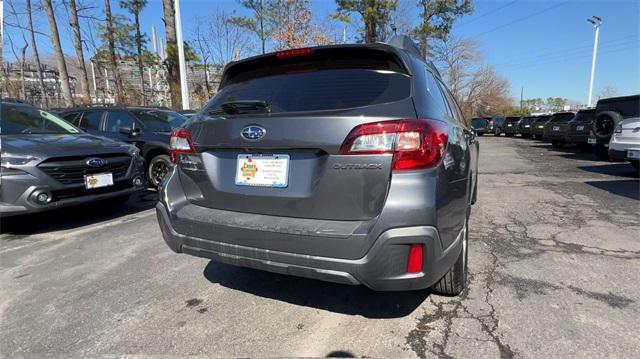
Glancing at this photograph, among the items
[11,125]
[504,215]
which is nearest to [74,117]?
[11,125]

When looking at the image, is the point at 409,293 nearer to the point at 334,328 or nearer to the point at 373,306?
the point at 373,306

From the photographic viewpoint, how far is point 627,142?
7.57m

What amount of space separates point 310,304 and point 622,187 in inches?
271

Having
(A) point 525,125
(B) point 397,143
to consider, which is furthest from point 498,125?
(B) point 397,143

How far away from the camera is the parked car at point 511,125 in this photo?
87.9 ft

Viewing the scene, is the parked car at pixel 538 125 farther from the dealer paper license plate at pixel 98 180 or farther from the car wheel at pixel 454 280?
the dealer paper license plate at pixel 98 180

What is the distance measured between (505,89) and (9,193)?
5742 cm

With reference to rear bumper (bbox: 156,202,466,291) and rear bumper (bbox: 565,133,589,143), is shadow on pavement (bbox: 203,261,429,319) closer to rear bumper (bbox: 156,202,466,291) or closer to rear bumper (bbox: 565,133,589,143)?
rear bumper (bbox: 156,202,466,291)

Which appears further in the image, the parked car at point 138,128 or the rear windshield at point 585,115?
the rear windshield at point 585,115

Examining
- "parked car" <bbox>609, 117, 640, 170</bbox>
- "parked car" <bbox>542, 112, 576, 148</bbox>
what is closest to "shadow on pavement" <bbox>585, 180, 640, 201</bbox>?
"parked car" <bbox>609, 117, 640, 170</bbox>

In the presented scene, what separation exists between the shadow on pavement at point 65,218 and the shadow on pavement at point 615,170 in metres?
9.70

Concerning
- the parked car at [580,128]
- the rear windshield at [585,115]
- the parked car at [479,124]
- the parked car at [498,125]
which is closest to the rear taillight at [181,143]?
the parked car at [479,124]

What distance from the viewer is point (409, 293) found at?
2859mm

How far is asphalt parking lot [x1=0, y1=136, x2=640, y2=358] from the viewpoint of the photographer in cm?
225
